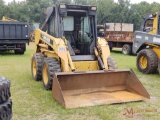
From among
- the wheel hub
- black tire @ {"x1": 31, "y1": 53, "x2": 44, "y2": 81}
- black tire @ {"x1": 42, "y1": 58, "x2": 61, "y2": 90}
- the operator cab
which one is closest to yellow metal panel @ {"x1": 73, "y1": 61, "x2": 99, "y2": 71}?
the operator cab

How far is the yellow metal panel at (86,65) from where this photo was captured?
21.6ft

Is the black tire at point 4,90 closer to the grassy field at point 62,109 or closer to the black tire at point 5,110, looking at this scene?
the black tire at point 5,110

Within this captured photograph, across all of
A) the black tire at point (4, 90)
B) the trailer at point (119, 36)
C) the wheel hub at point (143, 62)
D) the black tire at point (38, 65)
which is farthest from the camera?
the trailer at point (119, 36)

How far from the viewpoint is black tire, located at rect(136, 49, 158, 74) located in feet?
29.5

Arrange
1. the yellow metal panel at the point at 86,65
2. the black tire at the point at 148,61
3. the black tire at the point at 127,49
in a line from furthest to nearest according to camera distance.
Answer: the black tire at the point at 127,49 → the black tire at the point at 148,61 → the yellow metal panel at the point at 86,65

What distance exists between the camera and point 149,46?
959 cm

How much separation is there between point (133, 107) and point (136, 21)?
4403 cm

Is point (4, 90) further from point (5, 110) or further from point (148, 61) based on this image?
point (148, 61)

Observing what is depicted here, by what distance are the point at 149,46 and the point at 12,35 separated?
294 inches

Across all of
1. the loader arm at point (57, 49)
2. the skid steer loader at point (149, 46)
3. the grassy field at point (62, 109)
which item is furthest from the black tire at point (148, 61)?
the loader arm at point (57, 49)

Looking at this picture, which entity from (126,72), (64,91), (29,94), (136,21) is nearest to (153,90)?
(126,72)

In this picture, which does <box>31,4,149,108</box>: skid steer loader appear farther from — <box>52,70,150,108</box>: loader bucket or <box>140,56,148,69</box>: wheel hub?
<box>140,56,148,69</box>: wheel hub

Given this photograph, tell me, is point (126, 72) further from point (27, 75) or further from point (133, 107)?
point (27, 75)

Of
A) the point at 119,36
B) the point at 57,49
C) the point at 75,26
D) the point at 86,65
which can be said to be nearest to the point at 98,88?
the point at 86,65
